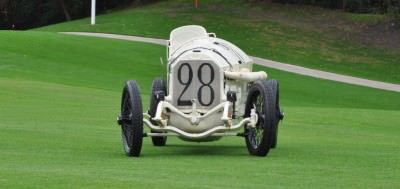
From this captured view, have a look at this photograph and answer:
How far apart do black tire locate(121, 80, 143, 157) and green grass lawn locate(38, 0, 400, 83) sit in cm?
3140

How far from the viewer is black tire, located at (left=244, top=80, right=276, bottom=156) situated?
1177 centimetres

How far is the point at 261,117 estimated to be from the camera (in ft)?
40.1

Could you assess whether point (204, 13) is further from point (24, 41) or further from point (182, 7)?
point (24, 41)

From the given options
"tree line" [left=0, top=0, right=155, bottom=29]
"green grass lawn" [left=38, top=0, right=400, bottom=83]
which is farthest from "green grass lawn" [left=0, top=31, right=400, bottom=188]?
"tree line" [left=0, top=0, right=155, bottom=29]

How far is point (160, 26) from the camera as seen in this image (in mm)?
53344

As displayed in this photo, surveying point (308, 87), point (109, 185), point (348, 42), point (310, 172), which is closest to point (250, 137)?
point (310, 172)

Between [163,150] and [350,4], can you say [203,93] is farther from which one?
[350,4]

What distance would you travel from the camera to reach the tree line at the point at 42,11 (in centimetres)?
7469

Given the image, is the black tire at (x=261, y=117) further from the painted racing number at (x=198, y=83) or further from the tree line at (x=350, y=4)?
the tree line at (x=350, y=4)

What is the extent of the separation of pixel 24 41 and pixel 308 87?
13.1 metres

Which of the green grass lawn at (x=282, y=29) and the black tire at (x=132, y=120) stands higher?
the black tire at (x=132, y=120)

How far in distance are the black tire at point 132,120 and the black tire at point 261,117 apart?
4.84 ft

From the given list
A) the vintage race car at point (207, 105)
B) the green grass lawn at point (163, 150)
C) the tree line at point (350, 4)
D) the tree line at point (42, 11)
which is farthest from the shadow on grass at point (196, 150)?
the tree line at point (42, 11)

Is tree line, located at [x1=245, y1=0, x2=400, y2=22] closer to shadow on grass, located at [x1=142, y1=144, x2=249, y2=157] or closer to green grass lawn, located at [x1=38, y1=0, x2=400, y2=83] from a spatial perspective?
green grass lawn, located at [x1=38, y1=0, x2=400, y2=83]
